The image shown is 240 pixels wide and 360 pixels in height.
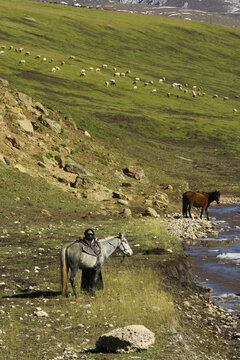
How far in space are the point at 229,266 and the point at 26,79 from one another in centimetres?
9705

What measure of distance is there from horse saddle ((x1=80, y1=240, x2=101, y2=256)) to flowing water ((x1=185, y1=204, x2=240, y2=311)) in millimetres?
6428

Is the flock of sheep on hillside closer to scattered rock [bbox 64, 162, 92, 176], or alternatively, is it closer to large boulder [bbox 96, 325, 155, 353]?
scattered rock [bbox 64, 162, 92, 176]

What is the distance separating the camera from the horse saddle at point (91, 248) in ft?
62.9

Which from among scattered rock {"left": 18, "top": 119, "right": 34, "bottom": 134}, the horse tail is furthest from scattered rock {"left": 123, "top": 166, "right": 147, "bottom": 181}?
the horse tail

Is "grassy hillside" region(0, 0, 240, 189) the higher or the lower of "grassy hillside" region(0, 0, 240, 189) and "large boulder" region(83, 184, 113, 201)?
the lower

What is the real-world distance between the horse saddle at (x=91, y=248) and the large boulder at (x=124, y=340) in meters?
5.22

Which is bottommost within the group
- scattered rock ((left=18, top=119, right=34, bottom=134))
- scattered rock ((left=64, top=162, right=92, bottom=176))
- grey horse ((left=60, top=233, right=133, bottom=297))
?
scattered rock ((left=64, top=162, right=92, bottom=176))

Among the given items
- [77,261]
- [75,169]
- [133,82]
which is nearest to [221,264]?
[77,261]

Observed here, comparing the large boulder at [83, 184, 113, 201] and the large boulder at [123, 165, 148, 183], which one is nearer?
the large boulder at [83, 184, 113, 201]

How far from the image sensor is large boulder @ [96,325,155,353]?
14.2 m

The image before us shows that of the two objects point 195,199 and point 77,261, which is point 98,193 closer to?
point 195,199

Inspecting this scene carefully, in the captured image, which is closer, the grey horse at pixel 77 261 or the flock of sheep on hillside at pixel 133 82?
the grey horse at pixel 77 261

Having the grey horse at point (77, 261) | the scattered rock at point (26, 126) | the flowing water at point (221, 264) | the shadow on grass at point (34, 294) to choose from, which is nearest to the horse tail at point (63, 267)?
the grey horse at point (77, 261)

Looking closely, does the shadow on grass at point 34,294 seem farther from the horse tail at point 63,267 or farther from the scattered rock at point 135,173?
the scattered rock at point 135,173
